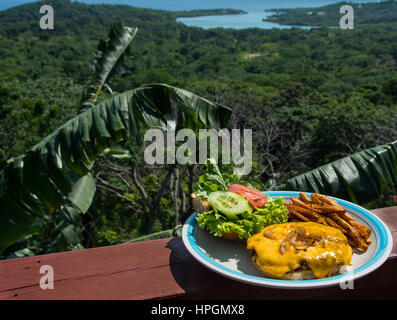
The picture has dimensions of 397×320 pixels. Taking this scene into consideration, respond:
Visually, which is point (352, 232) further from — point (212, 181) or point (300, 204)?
point (212, 181)

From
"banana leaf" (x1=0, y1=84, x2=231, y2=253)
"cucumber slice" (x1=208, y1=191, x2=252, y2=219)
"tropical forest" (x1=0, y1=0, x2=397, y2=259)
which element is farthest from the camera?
"tropical forest" (x1=0, y1=0, x2=397, y2=259)

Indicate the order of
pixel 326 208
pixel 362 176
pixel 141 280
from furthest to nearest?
1. pixel 362 176
2. pixel 326 208
3. pixel 141 280

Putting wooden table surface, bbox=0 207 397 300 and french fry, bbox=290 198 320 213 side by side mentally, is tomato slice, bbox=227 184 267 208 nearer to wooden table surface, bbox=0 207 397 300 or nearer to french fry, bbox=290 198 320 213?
french fry, bbox=290 198 320 213

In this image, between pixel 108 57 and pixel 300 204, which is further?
pixel 108 57

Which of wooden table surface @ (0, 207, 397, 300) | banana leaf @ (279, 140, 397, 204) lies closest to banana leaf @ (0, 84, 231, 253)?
banana leaf @ (279, 140, 397, 204)

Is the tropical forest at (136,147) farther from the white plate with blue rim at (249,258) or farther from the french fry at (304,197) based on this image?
the white plate with blue rim at (249,258)

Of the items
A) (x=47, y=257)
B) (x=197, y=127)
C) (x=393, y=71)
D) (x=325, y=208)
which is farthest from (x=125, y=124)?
(x=393, y=71)

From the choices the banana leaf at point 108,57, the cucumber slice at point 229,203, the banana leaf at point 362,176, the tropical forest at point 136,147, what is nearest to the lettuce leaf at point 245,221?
the cucumber slice at point 229,203

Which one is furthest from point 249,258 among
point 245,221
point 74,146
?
point 74,146
